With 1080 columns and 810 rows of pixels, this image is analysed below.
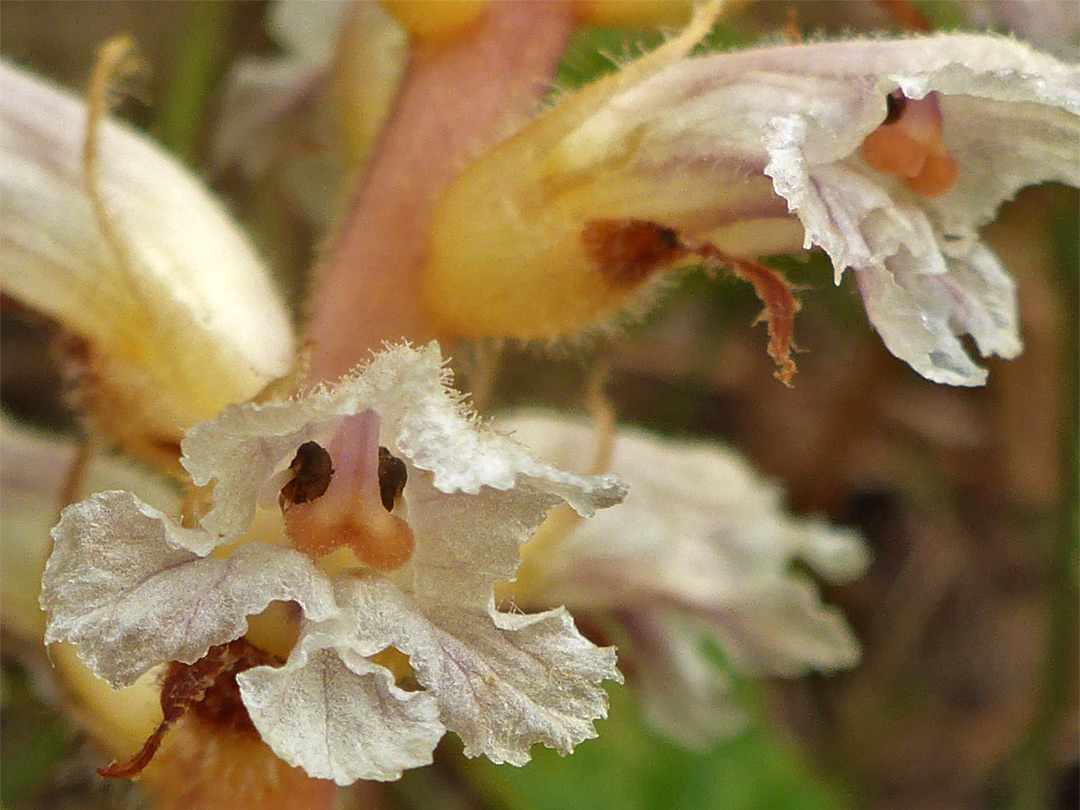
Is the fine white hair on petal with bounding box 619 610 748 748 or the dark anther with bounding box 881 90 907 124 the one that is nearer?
the dark anther with bounding box 881 90 907 124

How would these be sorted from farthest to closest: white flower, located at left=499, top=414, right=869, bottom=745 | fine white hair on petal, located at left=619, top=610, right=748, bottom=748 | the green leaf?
the green leaf
fine white hair on petal, located at left=619, top=610, right=748, bottom=748
white flower, located at left=499, top=414, right=869, bottom=745

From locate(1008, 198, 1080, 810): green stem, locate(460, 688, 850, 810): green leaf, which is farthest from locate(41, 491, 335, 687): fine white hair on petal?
locate(1008, 198, 1080, 810): green stem

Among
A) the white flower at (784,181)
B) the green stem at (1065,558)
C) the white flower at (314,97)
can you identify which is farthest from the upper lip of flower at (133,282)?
the green stem at (1065,558)

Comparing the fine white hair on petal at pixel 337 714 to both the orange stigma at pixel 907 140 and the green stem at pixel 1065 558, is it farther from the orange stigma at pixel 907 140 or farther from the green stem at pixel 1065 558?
the green stem at pixel 1065 558

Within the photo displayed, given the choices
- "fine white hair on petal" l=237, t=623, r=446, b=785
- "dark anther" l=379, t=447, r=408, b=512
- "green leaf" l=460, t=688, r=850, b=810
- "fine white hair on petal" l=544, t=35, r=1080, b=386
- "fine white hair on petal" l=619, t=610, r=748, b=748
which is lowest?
"green leaf" l=460, t=688, r=850, b=810

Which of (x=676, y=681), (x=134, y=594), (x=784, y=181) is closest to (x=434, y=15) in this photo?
(x=784, y=181)

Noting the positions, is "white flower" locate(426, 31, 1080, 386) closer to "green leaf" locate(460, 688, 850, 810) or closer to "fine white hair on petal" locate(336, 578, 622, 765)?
"fine white hair on petal" locate(336, 578, 622, 765)
